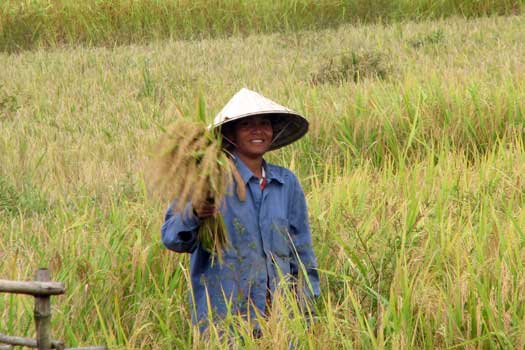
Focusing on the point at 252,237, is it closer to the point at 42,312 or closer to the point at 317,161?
the point at 42,312

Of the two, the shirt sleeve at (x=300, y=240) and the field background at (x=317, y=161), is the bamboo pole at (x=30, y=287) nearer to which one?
the field background at (x=317, y=161)

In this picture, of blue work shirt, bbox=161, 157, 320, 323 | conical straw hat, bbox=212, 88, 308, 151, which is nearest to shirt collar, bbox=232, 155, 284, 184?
blue work shirt, bbox=161, 157, 320, 323

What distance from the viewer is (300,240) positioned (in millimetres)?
2996

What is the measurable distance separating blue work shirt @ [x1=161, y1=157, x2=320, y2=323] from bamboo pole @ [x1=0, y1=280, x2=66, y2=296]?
27.3 inches

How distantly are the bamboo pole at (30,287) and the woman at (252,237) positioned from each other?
68cm

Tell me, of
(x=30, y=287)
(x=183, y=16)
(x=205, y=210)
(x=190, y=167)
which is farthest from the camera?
(x=183, y=16)

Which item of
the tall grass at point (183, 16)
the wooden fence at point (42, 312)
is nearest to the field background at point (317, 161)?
the tall grass at point (183, 16)

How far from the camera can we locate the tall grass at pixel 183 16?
944cm

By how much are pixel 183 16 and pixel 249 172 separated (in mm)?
7100

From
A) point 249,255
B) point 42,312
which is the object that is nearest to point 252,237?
point 249,255

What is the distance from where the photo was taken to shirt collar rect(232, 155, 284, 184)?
2.88 meters

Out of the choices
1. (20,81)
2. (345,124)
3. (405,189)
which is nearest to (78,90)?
(20,81)

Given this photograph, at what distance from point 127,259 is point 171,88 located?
148 inches

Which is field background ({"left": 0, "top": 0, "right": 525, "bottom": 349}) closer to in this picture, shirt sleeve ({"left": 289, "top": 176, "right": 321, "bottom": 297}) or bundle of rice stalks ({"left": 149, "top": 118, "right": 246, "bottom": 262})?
shirt sleeve ({"left": 289, "top": 176, "right": 321, "bottom": 297})
